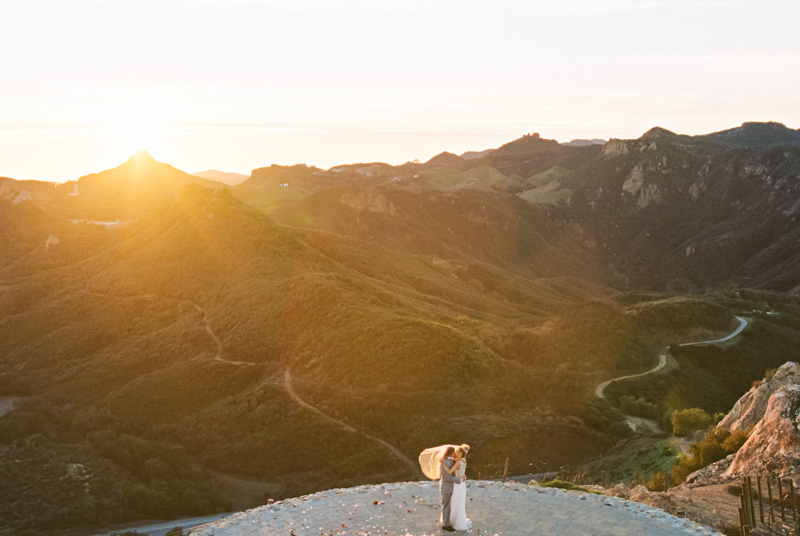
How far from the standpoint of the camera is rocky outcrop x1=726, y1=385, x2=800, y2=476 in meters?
21.1

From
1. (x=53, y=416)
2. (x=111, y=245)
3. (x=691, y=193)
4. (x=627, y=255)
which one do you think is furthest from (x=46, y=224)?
(x=691, y=193)

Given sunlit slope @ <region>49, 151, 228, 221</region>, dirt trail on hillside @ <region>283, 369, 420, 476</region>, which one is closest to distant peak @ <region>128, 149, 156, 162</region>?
sunlit slope @ <region>49, 151, 228, 221</region>

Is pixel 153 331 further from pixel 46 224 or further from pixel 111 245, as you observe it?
pixel 46 224

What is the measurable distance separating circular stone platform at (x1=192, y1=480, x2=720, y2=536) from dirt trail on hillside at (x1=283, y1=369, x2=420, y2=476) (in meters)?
22.4

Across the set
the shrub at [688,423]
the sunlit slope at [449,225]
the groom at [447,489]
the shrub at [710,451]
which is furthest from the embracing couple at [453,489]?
the sunlit slope at [449,225]

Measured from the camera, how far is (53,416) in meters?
52.5

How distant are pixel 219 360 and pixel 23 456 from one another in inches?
652

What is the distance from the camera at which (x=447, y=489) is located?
1662cm

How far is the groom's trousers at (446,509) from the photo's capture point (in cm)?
1659

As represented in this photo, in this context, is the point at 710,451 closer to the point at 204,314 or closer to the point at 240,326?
the point at 240,326

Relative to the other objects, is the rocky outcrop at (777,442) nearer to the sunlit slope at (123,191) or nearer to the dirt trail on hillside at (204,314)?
the dirt trail on hillside at (204,314)

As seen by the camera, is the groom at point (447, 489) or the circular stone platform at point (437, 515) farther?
the groom at point (447, 489)

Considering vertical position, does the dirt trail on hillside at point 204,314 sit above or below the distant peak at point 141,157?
below

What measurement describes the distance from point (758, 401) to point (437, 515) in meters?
17.4
